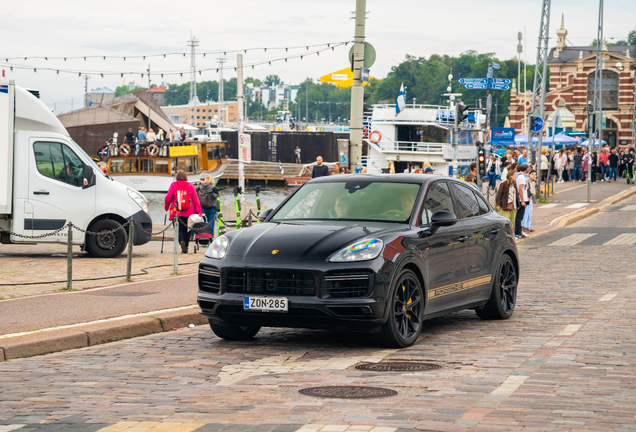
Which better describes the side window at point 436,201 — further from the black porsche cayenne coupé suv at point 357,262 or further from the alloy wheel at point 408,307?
the alloy wheel at point 408,307

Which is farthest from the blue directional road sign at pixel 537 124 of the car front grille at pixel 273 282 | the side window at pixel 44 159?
the car front grille at pixel 273 282

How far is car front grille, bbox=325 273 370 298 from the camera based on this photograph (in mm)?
7609

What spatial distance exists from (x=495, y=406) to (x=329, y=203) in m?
3.61

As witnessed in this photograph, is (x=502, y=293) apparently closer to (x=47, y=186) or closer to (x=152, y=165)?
(x=47, y=186)

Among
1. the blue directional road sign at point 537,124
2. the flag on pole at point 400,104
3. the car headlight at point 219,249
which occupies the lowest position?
the car headlight at point 219,249

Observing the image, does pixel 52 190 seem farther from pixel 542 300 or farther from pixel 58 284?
pixel 542 300

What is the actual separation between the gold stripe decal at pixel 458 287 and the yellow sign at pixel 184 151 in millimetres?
52645

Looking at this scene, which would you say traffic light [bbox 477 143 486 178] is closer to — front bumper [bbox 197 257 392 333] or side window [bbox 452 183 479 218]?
side window [bbox 452 183 479 218]

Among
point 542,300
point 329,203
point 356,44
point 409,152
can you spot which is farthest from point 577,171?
point 329,203

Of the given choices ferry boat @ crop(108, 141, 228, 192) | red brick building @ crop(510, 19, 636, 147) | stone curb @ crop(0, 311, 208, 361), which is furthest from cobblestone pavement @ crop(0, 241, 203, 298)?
red brick building @ crop(510, 19, 636, 147)

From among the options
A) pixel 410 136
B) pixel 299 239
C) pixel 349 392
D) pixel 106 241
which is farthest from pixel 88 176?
pixel 410 136

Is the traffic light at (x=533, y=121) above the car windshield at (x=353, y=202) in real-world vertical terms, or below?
above

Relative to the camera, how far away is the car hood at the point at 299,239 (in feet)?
25.4

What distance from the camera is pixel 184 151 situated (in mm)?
61750
